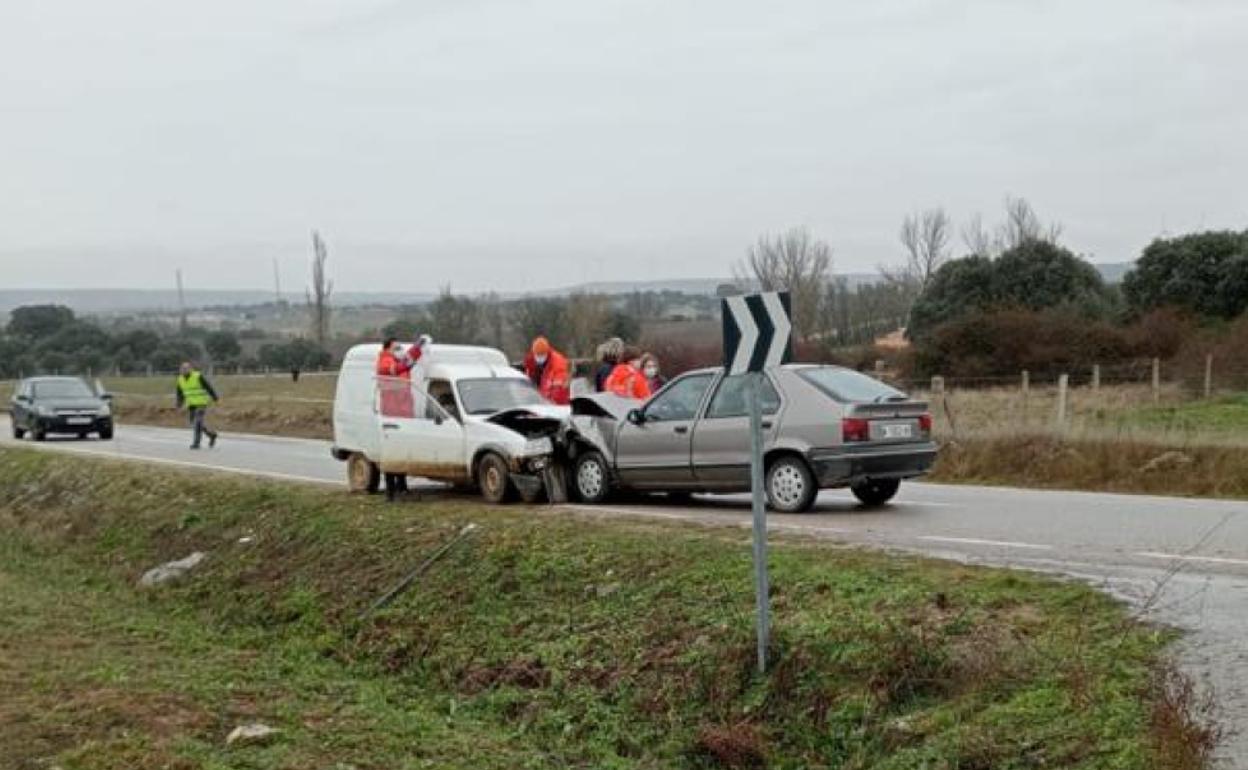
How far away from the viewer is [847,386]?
13.6 m

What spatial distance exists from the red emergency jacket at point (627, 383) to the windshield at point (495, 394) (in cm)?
111

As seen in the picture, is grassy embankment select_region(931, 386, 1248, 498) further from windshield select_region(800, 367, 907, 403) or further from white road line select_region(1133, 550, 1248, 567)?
white road line select_region(1133, 550, 1248, 567)

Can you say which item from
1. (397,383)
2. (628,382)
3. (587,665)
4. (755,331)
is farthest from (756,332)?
(397,383)

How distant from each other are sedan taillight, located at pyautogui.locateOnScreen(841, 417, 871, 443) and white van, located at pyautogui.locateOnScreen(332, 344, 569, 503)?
3.51 meters

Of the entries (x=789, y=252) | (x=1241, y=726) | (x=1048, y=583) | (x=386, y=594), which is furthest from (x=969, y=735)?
(x=789, y=252)

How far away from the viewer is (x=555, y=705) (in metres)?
8.69

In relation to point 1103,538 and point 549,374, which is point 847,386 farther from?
point 549,374

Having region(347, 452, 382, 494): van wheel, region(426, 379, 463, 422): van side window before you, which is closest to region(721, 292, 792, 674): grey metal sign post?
region(426, 379, 463, 422): van side window

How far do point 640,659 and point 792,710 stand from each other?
4.76 feet

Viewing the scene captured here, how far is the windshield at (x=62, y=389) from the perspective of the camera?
33.3 m

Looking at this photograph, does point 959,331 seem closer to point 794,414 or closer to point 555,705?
point 794,414

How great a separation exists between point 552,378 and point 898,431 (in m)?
5.21

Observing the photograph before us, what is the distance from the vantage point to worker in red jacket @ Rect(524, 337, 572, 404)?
55.7 feet

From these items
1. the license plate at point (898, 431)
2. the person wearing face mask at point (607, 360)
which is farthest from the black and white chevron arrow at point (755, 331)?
the person wearing face mask at point (607, 360)
